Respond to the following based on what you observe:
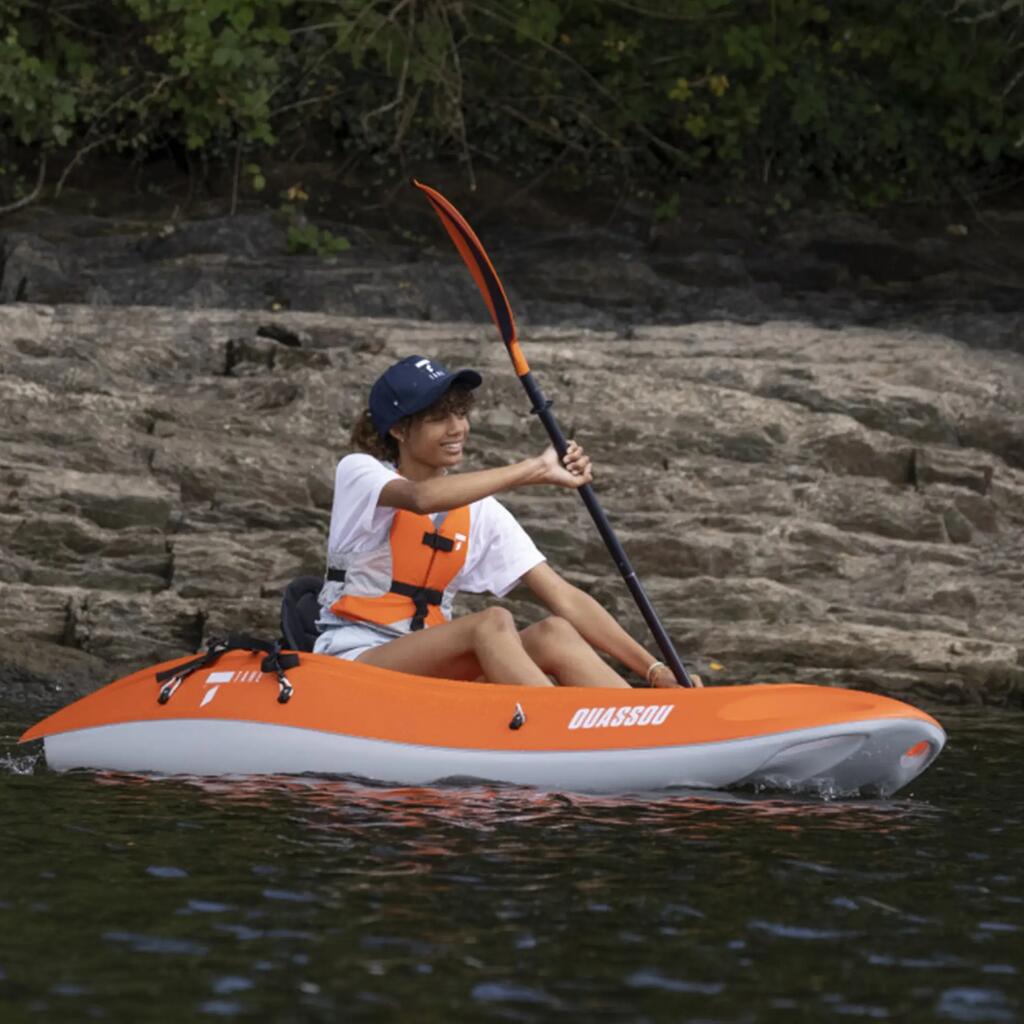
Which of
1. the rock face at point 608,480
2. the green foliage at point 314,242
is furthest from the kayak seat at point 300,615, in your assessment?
the green foliage at point 314,242

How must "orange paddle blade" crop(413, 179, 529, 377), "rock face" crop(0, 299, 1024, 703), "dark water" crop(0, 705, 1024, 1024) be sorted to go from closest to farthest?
1. "dark water" crop(0, 705, 1024, 1024)
2. "orange paddle blade" crop(413, 179, 529, 377)
3. "rock face" crop(0, 299, 1024, 703)

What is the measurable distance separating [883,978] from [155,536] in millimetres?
5086

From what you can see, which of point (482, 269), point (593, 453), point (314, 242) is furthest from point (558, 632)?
point (314, 242)

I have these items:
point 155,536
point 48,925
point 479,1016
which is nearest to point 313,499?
point 155,536

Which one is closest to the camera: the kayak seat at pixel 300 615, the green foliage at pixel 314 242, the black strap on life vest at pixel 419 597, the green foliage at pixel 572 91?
the black strap on life vest at pixel 419 597

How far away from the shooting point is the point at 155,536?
7828 mm

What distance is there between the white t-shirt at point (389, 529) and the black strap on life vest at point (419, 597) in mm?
78

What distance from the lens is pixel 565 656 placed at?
17.2ft

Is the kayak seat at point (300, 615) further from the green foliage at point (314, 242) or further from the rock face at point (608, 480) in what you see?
the green foliage at point (314, 242)

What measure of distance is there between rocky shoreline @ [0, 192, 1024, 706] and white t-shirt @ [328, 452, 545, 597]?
2221 millimetres

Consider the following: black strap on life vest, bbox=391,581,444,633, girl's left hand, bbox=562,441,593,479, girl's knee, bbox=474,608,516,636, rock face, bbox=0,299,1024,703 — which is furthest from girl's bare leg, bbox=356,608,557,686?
rock face, bbox=0,299,1024,703

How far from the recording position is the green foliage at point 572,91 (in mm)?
11430

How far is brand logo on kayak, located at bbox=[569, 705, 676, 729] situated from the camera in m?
4.97

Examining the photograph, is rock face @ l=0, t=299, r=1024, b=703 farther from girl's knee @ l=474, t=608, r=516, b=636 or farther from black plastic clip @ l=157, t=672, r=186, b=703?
girl's knee @ l=474, t=608, r=516, b=636
